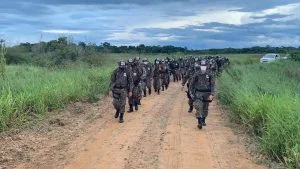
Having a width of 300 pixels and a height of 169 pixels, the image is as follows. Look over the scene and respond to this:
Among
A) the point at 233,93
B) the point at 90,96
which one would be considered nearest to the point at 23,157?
the point at 233,93

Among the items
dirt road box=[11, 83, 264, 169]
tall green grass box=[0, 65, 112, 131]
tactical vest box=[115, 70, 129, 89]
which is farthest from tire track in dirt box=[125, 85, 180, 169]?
tall green grass box=[0, 65, 112, 131]

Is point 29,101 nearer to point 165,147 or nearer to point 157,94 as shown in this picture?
point 165,147

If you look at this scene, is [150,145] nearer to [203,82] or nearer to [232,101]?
[203,82]

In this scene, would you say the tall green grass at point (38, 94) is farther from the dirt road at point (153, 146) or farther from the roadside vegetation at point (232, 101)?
the dirt road at point (153, 146)

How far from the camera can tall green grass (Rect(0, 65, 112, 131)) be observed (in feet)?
44.0

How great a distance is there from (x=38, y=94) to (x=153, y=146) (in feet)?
17.4

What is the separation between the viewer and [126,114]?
1784 cm

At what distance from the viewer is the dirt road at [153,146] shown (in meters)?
10.1

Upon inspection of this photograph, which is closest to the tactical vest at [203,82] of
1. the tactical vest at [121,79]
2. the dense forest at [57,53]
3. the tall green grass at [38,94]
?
the tactical vest at [121,79]

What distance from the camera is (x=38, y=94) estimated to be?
15758 mm

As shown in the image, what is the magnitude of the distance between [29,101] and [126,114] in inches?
154

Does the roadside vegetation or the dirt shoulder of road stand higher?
the roadside vegetation

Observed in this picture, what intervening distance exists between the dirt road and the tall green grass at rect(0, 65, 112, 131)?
1705 mm

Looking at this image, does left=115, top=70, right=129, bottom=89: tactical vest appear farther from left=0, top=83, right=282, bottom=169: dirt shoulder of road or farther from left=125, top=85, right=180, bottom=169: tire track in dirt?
left=125, top=85, right=180, bottom=169: tire track in dirt
